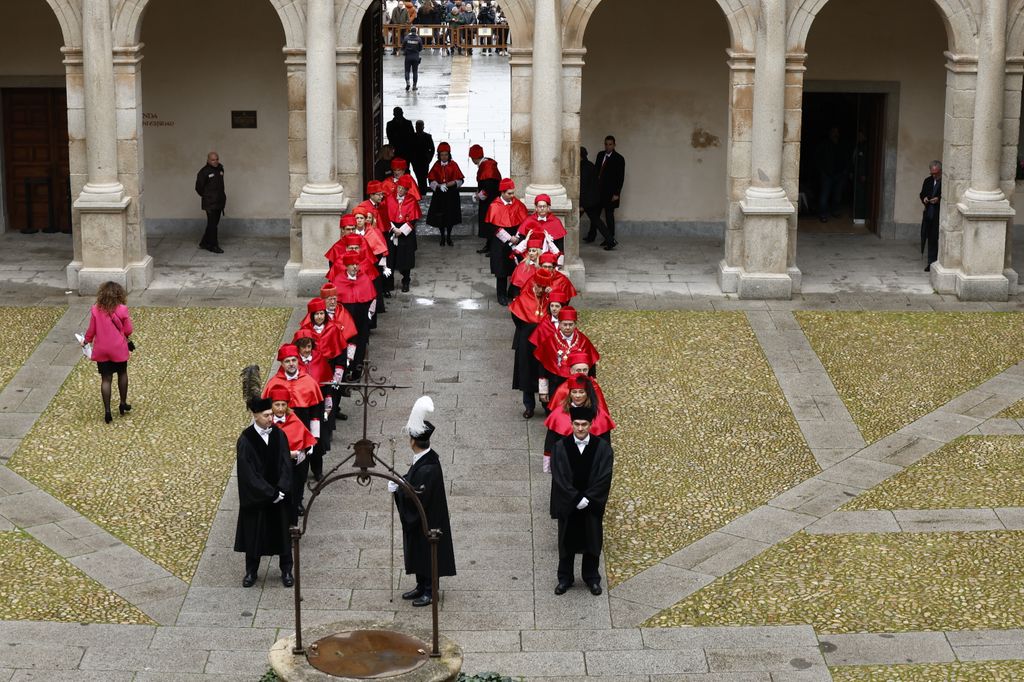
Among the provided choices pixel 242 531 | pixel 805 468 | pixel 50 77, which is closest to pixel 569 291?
pixel 805 468

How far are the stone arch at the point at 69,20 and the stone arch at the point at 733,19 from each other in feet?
21.0

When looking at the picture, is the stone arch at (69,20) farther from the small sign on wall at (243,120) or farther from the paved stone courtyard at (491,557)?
the small sign on wall at (243,120)

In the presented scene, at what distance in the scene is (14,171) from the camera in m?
27.9

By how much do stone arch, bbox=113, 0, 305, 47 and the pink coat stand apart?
637 cm

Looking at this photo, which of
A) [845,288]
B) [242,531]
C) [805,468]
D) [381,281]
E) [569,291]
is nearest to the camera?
[242,531]

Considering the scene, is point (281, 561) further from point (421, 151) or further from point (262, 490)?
point (421, 151)

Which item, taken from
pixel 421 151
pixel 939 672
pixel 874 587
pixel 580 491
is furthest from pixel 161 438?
pixel 421 151

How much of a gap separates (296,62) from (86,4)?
279 cm

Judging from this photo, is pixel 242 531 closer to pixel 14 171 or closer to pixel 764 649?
pixel 764 649

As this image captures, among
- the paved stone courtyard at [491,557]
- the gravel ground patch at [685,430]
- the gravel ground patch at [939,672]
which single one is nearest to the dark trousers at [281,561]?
the paved stone courtyard at [491,557]

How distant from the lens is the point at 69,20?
23.9 metres

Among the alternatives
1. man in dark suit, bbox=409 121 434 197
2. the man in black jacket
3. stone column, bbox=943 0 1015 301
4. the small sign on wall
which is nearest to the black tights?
the man in black jacket

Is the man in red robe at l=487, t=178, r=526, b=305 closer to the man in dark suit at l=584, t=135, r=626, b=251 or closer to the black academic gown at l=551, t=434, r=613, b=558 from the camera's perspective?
the man in dark suit at l=584, t=135, r=626, b=251

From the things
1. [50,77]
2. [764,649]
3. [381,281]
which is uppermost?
[50,77]
